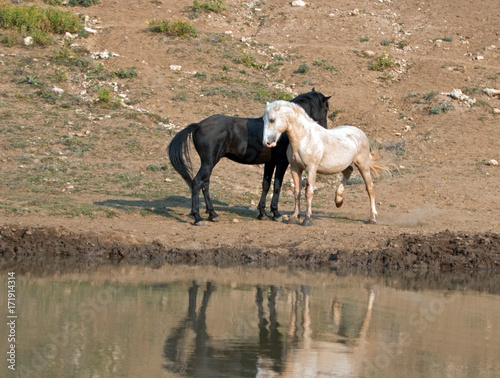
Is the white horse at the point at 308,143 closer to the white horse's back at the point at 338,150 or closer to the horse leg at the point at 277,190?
the white horse's back at the point at 338,150

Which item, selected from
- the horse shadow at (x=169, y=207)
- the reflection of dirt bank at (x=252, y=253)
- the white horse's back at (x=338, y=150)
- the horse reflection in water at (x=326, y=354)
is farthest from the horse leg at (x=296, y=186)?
the horse reflection in water at (x=326, y=354)

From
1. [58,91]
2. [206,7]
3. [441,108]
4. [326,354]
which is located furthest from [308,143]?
[206,7]

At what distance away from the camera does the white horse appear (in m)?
10.8

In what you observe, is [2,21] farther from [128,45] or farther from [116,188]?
[116,188]

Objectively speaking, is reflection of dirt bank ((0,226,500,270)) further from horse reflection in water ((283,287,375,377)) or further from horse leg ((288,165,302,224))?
horse reflection in water ((283,287,375,377))

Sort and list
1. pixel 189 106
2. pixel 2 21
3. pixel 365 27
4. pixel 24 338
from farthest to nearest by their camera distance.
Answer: pixel 365 27, pixel 2 21, pixel 189 106, pixel 24 338

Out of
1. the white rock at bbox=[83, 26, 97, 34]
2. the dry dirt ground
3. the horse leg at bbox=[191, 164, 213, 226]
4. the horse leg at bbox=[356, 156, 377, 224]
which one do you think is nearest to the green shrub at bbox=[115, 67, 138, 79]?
the dry dirt ground

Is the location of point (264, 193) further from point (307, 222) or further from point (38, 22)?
point (38, 22)

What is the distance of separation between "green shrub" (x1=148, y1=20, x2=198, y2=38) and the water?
61.0 feet

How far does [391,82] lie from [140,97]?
30.8 ft

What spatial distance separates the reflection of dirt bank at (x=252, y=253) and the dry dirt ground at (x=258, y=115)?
0.03m

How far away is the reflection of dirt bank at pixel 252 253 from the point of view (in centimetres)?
959

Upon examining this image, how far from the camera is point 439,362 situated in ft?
17.5

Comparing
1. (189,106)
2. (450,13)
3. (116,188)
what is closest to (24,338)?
(116,188)
